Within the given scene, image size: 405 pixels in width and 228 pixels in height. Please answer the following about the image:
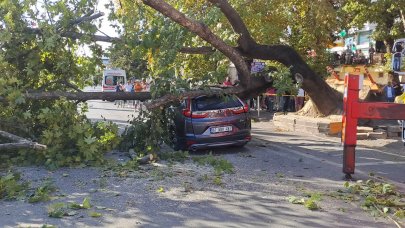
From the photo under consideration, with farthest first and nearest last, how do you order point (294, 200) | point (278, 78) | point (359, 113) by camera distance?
1. point (278, 78)
2. point (359, 113)
3. point (294, 200)

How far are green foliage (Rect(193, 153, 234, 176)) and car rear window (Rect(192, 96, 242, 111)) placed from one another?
1.73 m

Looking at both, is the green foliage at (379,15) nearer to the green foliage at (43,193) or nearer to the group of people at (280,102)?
the group of people at (280,102)

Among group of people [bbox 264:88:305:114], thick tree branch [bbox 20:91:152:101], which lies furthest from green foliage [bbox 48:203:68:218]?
group of people [bbox 264:88:305:114]

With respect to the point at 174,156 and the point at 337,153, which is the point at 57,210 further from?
the point at 337,153

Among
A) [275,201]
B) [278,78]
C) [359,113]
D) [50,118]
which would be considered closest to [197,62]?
[278,78]

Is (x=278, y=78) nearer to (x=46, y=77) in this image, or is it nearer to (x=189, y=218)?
(x=46, y=77)

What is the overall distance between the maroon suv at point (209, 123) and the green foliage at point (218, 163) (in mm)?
1268

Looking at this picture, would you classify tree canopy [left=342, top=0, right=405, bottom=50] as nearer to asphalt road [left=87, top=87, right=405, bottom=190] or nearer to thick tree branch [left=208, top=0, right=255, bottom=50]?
asphalt road [left=87, top=87, right=405, bottom=190]

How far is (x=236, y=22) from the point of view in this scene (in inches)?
529

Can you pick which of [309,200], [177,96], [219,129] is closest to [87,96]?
[177,96]

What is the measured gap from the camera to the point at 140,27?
11.6 m

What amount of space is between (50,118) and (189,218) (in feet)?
15.6

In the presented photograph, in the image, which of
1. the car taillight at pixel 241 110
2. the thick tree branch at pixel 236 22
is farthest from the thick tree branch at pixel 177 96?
the thick tree branch at pixel 236 22

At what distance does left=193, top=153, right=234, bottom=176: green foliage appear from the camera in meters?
8.80
